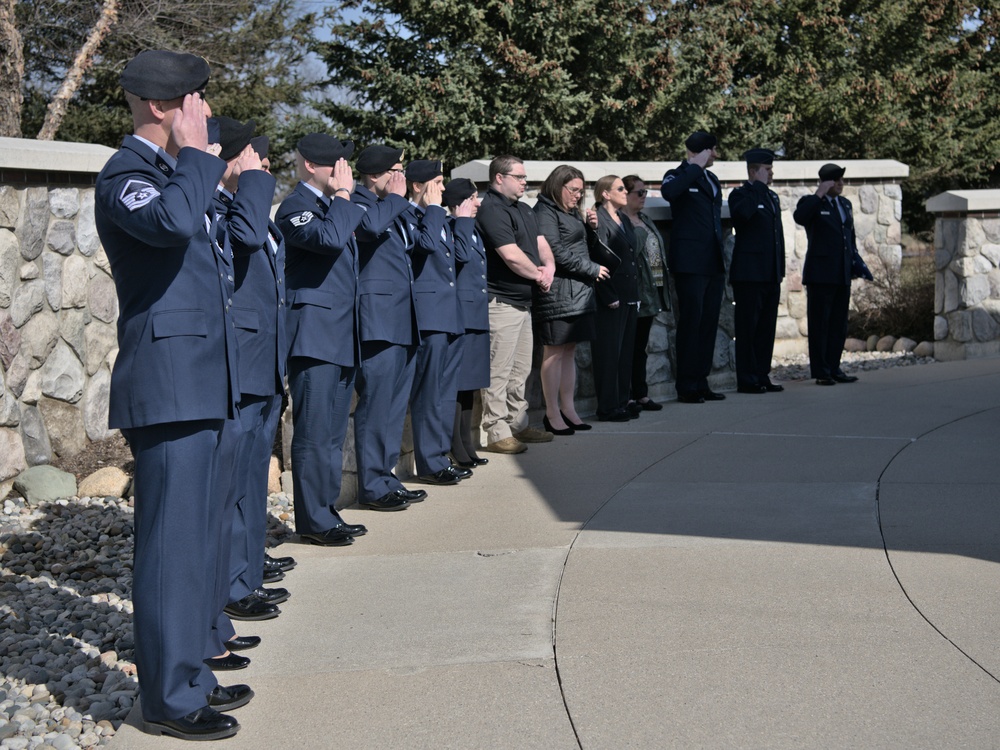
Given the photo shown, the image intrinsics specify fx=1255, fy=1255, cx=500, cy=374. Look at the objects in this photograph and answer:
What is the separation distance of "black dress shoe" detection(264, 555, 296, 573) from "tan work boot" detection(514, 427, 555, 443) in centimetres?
306

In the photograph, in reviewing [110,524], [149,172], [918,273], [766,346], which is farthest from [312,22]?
[149,172]

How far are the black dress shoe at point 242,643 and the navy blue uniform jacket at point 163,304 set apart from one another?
41.2 inches

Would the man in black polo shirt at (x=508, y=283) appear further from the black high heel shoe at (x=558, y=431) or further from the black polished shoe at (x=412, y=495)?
the black polished shoe at (x=412, y=495)

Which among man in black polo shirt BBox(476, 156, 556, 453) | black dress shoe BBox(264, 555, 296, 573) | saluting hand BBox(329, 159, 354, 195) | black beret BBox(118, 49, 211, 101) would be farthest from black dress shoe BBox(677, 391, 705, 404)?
black beret BBox(118, 49, 211, 101)

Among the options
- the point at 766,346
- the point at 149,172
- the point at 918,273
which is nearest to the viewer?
the point at 149,172

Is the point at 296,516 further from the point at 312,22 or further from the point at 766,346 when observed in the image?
the point at 312,22

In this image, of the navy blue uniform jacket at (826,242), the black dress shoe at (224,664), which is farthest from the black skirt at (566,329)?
the black dress shoe at (224,664)

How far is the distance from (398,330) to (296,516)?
114 cm

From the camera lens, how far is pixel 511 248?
26.7ft

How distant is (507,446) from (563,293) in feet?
4.00

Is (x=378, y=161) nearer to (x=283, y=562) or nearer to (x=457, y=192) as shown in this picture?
(x=457, y=192)

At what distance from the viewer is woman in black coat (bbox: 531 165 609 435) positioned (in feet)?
28.4

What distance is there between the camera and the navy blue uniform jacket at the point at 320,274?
557cm

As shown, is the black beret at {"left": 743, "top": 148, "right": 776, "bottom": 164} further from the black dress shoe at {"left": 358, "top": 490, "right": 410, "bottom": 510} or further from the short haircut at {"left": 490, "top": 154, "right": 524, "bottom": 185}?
the black dress shoe at {"left": 358, "top": 490, "right": 410, "bottom": 510}
